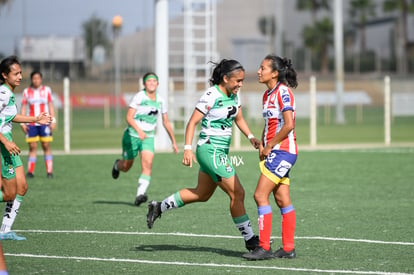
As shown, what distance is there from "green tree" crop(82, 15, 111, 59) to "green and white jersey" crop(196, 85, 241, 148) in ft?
256

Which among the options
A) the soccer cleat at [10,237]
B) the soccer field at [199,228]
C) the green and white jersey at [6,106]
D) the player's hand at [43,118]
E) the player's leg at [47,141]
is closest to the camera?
the soccer field at [199,228]

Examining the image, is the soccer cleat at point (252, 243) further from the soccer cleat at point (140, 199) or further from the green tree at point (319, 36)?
the green tree at point (319, 36)

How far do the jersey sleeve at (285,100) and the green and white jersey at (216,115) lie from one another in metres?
0.58

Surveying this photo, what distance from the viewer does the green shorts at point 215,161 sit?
9.83 metres

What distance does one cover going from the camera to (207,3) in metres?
29.3

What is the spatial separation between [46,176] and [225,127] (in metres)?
10.8

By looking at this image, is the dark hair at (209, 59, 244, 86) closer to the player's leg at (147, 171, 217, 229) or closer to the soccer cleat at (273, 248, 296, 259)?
the player's leg at (147, 171, 217, 229)

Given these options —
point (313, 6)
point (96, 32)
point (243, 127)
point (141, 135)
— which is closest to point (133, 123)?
point (141, 135)

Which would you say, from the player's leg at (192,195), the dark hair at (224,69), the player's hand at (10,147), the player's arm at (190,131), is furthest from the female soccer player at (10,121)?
the dark hair at (224,69)

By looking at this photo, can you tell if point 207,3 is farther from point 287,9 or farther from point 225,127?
point 287,9

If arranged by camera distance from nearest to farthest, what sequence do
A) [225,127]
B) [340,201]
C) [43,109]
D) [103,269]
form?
[103,269] < [225,127] < [340,201] < [43,109]

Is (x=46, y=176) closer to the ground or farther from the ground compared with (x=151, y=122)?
closer to the ground

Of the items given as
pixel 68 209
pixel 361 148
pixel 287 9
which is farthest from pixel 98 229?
pixel 287 9

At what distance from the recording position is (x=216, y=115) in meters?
9.88
